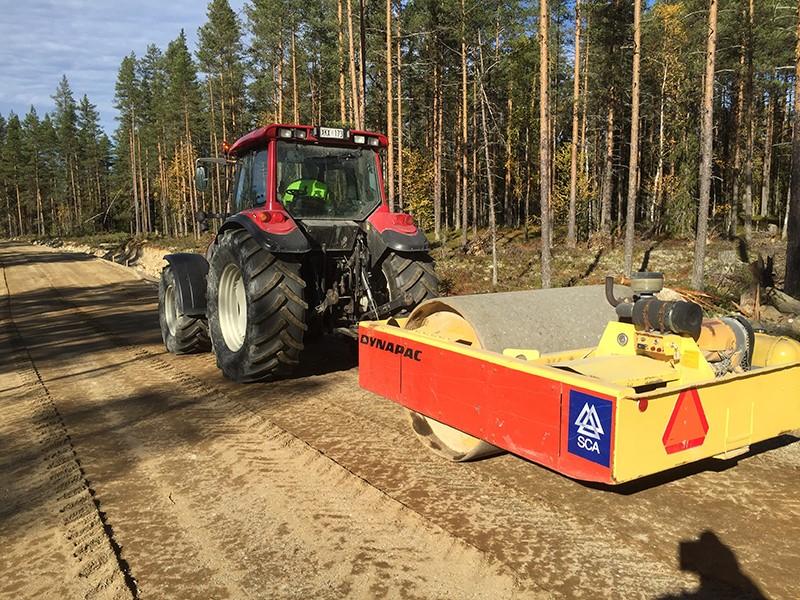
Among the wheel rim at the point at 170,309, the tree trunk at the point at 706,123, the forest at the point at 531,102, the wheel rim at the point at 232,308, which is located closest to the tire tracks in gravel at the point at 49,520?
the wheel rim at the point at 232,308

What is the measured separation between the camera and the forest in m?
22.7

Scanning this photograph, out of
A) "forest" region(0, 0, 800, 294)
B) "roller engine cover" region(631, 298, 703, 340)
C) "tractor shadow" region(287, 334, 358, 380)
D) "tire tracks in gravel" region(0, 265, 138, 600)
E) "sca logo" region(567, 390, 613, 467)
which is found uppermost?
"forest" region(0, 0, 800, 294)

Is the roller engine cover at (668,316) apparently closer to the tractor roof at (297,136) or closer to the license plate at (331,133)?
the tractor roof at (297,136)

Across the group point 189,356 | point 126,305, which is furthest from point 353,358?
point 126,305

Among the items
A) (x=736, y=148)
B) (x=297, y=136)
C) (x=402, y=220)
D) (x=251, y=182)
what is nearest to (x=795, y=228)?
(x=402, y=220)

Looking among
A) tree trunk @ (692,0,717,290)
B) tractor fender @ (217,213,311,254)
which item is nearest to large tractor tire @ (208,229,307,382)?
tractor fender @ (217,213,311,254)

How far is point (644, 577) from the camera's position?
2648mm

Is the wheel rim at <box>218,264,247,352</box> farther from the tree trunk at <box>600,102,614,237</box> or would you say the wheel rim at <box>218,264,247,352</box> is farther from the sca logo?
the tree trunk at <box>600,102,614,237</box>

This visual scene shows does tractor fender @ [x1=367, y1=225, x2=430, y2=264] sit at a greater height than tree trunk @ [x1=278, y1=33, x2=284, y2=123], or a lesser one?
lesser

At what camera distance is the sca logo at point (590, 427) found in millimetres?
2441

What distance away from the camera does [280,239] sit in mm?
5684

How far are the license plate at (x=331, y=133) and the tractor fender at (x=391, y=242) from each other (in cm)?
107

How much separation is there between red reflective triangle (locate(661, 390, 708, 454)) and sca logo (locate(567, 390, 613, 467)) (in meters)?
0.32

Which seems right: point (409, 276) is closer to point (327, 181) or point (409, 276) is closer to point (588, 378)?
point (327, 181)
